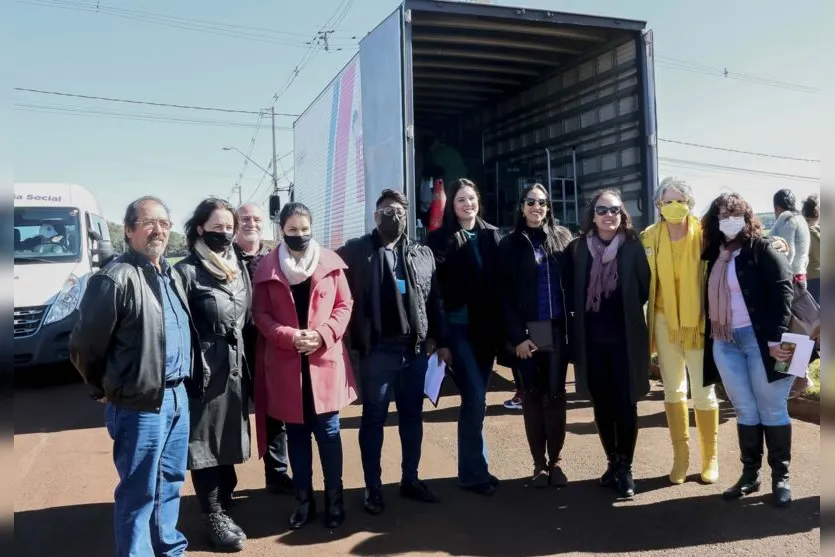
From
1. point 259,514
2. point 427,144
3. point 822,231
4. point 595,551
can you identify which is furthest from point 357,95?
point 822,231

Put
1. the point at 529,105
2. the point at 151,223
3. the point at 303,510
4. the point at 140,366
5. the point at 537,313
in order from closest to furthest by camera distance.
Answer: the point at 140,366
the point at 151,223
the point at 303,510
the point at 537,313
the point at 529,105

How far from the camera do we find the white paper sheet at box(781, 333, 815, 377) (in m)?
3.25

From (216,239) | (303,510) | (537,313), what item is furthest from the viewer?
(537,313)

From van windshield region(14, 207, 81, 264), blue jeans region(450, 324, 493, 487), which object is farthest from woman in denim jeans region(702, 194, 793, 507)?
van windshield region(14, 207, 81, 264)

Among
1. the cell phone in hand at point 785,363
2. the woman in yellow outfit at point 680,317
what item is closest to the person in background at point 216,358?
the woman in yellow outfit at point 680,317

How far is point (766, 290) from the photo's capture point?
3492 mm

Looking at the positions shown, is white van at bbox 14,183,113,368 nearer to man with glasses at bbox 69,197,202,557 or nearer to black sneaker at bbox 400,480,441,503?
man with glasses at bbox 69,197,202,557

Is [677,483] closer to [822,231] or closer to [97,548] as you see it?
[822,231]

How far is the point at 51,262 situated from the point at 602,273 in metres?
7.13

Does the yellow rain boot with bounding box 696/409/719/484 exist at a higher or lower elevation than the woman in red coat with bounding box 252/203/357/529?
lower

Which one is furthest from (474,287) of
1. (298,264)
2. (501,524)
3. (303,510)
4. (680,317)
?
(303,510)

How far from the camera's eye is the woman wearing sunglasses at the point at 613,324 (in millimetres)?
3684

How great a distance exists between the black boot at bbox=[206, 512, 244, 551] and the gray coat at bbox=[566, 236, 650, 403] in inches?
86.1

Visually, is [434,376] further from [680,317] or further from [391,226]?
[680,317]
